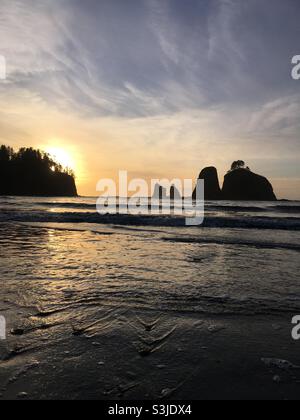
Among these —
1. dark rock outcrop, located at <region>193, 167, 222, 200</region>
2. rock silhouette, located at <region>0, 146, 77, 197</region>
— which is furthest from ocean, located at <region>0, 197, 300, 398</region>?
dark rock outcrop, located at <region>193, 167, 222, 200</region>

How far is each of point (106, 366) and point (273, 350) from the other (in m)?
1.77

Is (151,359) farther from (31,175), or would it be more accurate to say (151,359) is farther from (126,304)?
(31,175)

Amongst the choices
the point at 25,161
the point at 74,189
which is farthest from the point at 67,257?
the point at 74,189

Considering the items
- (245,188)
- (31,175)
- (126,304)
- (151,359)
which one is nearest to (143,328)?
(151,359)

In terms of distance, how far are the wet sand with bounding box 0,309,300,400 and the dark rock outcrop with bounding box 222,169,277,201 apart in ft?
381

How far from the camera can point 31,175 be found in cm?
12144

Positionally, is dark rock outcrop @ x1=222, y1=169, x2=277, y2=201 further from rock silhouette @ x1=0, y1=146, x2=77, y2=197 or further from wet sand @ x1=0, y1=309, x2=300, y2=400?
wet sand @ x1=0, y1=309, x2=300, y2=400

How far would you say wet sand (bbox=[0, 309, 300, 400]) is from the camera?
2.74 meters

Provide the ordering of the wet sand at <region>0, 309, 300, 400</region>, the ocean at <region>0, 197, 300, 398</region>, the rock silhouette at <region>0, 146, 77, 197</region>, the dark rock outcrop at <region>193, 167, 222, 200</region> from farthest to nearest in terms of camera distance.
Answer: the dark rock outcrop at <region>193, 167, 222, 200</region> < the rock silhouette at <region>0, 146, 77, 197</region> < the ocean at <region>0, 197, 300, 398</region> < the wet sand at <region>0, 309, 300, 400</region>

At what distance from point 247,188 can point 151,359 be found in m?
120

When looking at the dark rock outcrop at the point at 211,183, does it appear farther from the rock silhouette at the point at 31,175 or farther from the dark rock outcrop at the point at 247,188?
the rock silhouette at the point at 31,175

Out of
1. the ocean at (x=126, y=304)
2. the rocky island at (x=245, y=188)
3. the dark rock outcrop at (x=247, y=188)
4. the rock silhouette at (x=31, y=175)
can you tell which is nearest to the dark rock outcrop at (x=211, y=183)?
the rocky island at (x=245, y=188)

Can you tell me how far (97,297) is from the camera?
17.1 ft

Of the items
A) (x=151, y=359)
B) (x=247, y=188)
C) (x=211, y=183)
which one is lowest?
(x=151, y=359)
